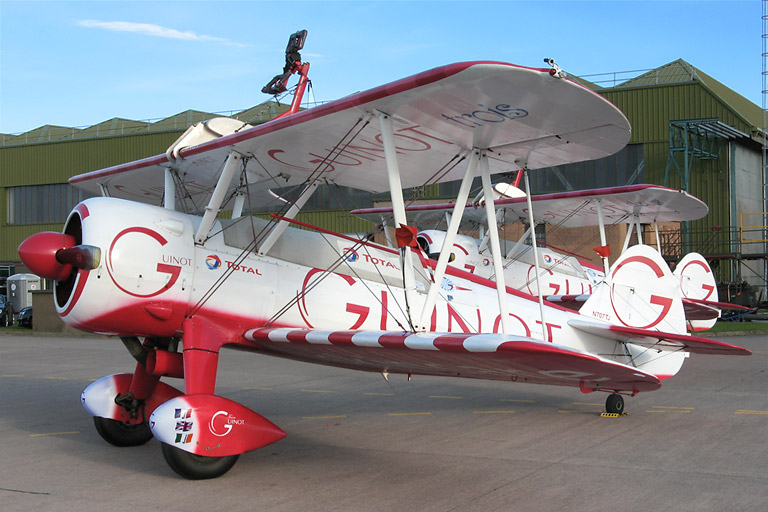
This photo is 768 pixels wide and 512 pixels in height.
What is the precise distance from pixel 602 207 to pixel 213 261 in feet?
36.8

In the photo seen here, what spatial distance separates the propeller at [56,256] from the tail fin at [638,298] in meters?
5.71

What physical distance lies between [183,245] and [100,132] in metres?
38.8

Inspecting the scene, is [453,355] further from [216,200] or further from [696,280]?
[696,280]

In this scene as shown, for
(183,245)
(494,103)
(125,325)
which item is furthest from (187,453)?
(494,103)

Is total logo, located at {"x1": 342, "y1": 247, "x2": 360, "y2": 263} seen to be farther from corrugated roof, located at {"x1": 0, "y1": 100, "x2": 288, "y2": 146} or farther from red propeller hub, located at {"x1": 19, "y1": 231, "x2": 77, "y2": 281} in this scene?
corrugated roof, located at {"x1": 0, "y1": 100, "x2": 288, "y2": 146}

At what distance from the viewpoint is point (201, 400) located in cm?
591

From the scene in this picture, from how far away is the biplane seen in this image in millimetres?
5699

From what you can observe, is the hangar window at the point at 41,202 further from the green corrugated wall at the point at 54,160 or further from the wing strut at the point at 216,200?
the wing strut at the point at 216,200

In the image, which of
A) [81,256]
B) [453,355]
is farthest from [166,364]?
[453,355]

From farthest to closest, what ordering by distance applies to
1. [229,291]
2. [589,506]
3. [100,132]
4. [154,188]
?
[100,132] < [154,188] < [229,291] < [589,506]

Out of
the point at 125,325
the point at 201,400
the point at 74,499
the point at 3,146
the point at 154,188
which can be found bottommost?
the point at 74,499

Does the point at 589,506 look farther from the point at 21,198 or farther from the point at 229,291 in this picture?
the point at 21,198

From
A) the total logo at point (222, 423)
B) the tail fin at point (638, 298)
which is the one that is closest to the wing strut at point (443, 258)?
the total logo at point (222, 423)

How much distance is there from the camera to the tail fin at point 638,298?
8.98 m
